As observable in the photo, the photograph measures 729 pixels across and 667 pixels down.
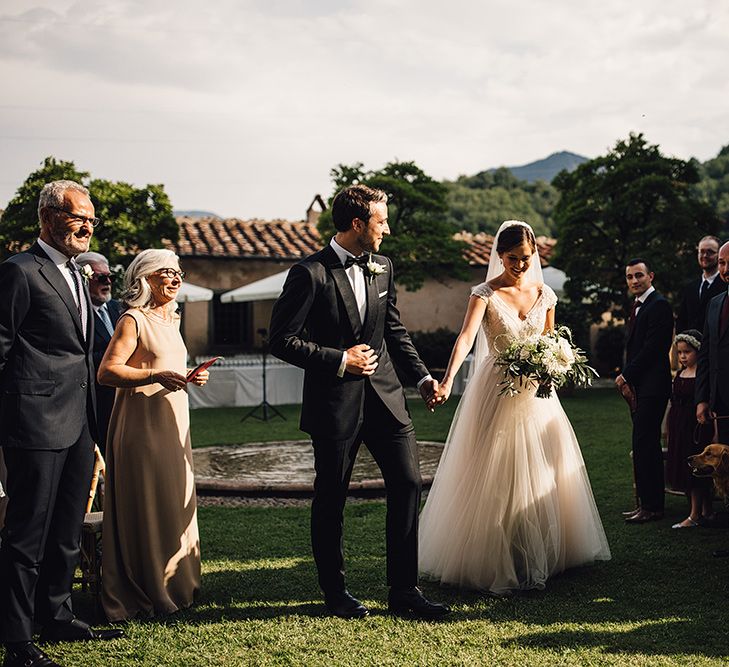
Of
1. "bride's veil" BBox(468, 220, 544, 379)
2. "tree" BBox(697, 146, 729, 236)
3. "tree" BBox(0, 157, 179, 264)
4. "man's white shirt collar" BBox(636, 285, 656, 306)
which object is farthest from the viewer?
"tree" BBox(697, 146, 729, 236)

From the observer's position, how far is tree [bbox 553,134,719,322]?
19.1m

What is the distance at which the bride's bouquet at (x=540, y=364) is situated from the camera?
557 centimetres

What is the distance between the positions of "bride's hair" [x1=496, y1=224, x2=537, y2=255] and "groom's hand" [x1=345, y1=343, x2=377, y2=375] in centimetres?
147

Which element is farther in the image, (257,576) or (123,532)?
(257,576)

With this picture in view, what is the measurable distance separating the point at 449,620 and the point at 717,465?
227cm

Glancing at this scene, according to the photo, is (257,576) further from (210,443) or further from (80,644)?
(210,443)

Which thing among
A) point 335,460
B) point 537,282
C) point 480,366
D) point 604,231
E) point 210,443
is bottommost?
point 210,443

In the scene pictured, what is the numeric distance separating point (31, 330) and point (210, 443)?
8.72 metres

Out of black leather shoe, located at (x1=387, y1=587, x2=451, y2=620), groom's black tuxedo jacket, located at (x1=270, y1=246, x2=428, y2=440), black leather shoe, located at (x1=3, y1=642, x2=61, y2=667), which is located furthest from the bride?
black leather shoe, located at (x1=3, y1=642, x2=61, y2=667)

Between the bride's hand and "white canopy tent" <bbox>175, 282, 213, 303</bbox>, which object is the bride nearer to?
the bride's hand

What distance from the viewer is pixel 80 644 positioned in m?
4.59

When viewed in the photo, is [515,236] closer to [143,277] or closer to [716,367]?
[716,367]

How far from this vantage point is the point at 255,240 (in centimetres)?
2530

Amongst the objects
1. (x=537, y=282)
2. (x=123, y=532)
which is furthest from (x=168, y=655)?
(x=537, y=282)
